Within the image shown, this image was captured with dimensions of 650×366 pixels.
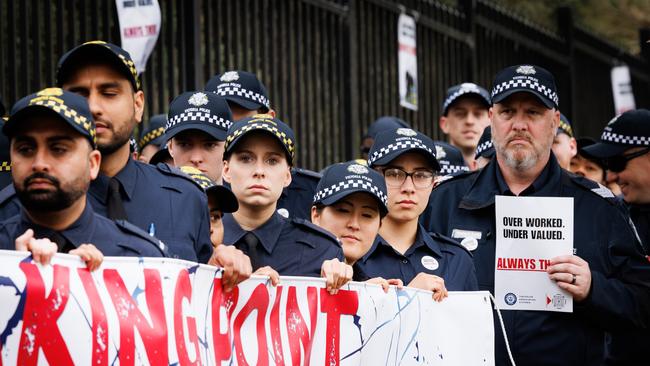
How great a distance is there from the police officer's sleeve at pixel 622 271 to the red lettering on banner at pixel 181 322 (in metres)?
2.68

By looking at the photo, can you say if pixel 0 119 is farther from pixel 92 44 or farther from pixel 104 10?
pixel 104 10

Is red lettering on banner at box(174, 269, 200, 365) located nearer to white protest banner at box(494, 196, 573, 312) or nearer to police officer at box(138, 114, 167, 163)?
white protest banner at box(494, 196, 573, 312)

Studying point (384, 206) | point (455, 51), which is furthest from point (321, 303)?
point (455, 51)

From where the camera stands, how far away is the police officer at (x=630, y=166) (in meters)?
8.00

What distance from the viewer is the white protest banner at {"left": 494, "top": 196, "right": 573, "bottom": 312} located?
7.10m

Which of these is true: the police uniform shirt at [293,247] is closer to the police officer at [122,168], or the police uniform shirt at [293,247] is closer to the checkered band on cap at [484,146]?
the police officer at [122,168]

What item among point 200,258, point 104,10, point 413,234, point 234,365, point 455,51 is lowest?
point 234,365

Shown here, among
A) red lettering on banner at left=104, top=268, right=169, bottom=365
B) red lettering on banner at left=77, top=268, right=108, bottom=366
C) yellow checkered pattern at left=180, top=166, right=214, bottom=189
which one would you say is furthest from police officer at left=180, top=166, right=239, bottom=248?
red lettering on banner at left=77, top=268, right=108, bottom=366

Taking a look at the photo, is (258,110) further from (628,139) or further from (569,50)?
(569,50)

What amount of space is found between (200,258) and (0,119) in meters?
1.82

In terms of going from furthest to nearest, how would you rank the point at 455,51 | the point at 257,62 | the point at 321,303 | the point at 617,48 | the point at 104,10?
the point at 617,48, the point at 455,51, the point at 257,62, the point at 104,10, the point at 321,303

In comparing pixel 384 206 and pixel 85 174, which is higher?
pixel 384 206

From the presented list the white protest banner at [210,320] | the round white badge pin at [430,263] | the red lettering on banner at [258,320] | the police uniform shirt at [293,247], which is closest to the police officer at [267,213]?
the police uniform shirt at [293,247]

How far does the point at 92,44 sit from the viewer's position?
5.31 meters
